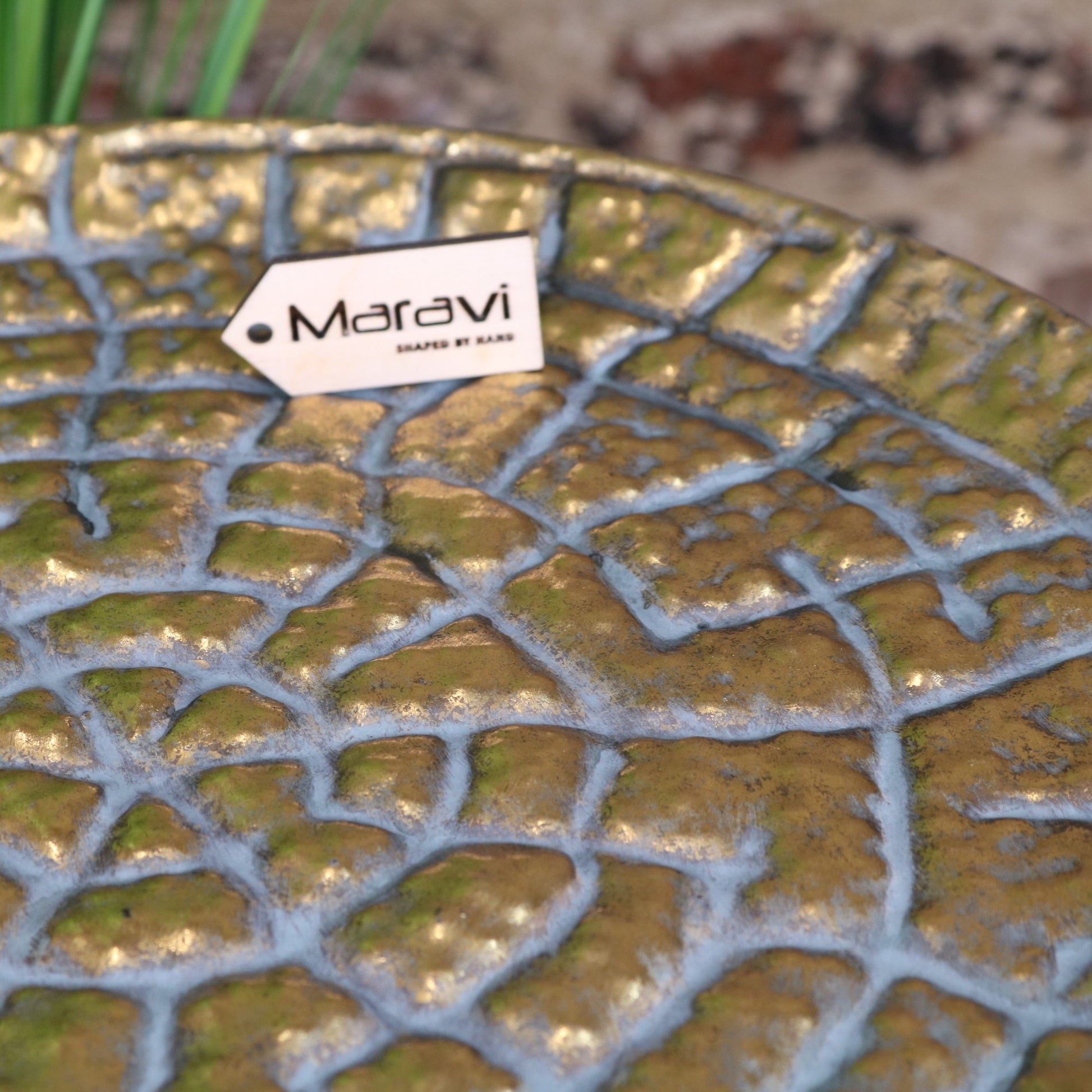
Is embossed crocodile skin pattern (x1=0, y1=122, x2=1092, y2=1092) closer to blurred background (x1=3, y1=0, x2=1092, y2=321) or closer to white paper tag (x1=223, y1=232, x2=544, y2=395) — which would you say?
white paper tag (x1=223, y1=232, x2=544, y2=395)

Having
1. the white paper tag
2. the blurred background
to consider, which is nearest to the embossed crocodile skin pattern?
the white paper tag

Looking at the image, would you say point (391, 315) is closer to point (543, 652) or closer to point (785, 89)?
point (543, 652)

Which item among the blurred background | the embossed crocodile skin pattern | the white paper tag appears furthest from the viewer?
the blurred background

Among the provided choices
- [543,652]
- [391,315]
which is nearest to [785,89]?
[391,315]

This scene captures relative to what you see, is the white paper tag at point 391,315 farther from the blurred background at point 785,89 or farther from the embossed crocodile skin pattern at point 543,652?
the blurred background at point 785,89

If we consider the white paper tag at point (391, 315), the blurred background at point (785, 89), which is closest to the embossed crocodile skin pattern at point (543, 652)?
the white paper tag at point (391, 315)
